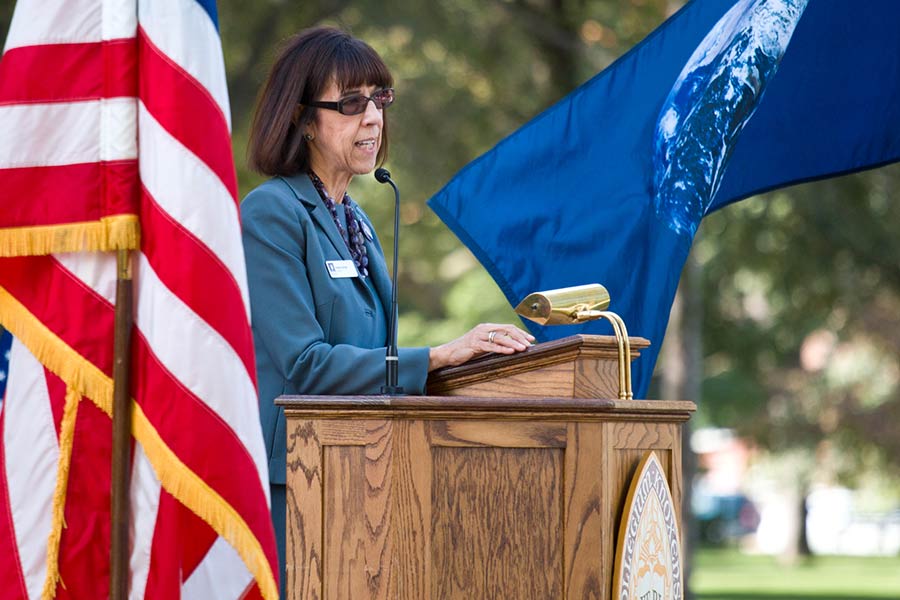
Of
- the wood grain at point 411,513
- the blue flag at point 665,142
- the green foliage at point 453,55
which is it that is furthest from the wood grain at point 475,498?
the green foliage at point 453,55

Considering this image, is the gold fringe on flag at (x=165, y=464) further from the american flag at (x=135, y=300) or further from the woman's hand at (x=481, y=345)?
the woman's hand at (x=481, y=345)

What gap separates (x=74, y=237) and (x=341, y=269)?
90 centimetres

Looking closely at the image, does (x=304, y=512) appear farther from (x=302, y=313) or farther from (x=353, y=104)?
(x=353, y=104)

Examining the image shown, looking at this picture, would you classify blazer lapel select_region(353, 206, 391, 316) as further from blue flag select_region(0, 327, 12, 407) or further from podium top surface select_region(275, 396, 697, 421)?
blue flag select_region(0, 327, 12, 407)

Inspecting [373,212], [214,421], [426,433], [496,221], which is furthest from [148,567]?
[373,212]

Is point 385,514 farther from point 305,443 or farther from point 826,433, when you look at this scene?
point 826,433

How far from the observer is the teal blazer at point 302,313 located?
3.58 meters

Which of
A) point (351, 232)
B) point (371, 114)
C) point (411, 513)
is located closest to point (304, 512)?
point (411, 513)

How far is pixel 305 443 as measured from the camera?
10.6ft

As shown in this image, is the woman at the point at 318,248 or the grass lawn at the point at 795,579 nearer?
the woman at the point at 318,248

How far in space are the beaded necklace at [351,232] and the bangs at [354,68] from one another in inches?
10.7

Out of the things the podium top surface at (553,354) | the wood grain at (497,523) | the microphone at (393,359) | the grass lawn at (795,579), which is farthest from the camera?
the grass lawn at (795,579)

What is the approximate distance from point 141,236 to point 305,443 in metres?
0.56

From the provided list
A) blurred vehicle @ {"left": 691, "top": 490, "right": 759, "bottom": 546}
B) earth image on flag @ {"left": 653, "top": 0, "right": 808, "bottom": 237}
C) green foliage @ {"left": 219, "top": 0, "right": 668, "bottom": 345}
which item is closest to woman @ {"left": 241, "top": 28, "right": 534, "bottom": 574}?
earth image on flag @ {"left": 653, "top": 0, "right": 808, "bottom": 237}
